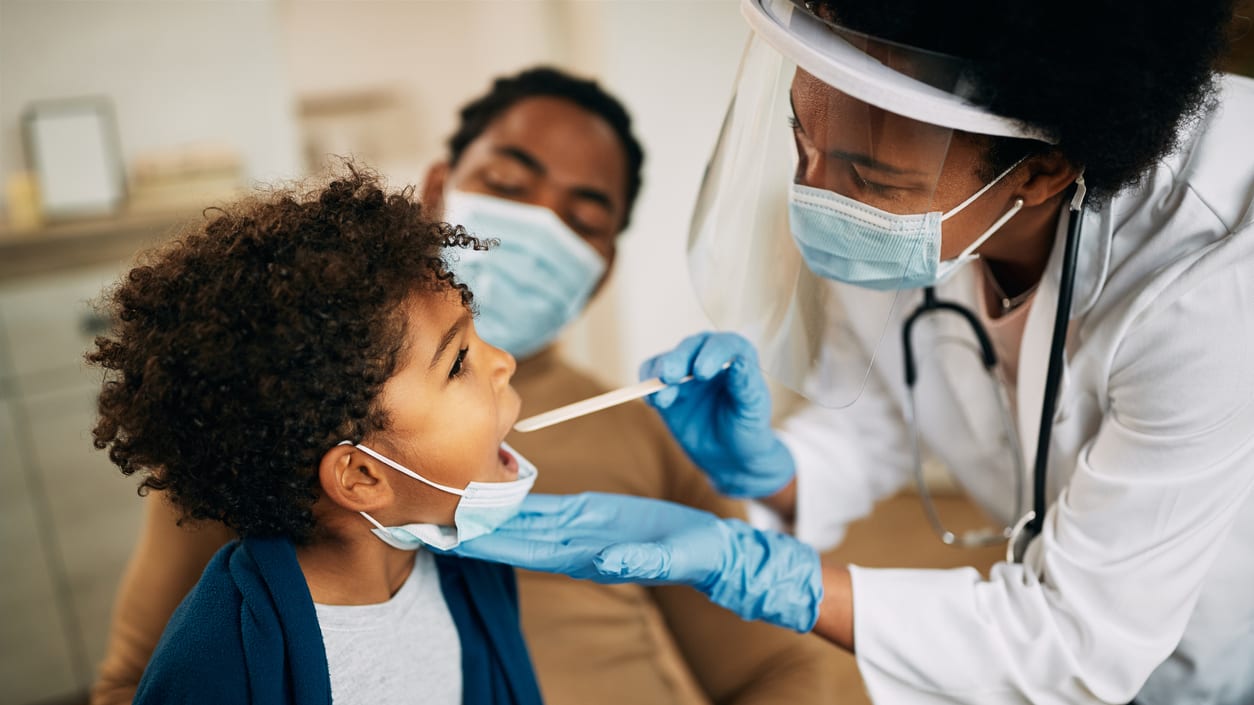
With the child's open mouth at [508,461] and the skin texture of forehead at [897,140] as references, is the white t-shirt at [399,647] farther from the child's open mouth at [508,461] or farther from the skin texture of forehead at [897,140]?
the skin texture of forehead at [897,140]

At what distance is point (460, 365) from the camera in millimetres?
1028

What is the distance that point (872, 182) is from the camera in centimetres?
102

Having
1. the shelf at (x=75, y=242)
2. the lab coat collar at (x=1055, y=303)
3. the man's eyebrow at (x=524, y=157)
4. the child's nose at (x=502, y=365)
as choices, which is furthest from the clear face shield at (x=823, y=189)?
the shelf at (x=75, y=242)

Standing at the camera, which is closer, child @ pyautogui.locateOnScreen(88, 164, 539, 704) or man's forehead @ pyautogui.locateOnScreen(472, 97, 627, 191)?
child @ pyautogui.locateOnScreen(88, 164, 539, 704)

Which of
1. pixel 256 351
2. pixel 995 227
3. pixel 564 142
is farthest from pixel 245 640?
pixel 564 142

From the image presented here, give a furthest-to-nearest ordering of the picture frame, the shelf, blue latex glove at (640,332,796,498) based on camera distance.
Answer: the picture frame, the shelf, blue latex glove at (640,332,796,498)

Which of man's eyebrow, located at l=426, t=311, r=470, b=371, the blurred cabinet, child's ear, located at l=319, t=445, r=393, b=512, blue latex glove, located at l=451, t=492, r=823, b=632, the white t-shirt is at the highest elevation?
man's eyebrow, located at l=426, t=311, r=470, b=371

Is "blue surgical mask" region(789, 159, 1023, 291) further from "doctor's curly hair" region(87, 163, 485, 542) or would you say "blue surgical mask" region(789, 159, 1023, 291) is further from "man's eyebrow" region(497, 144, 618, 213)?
"man's eyebrow" region(497, 144, 618, 213)

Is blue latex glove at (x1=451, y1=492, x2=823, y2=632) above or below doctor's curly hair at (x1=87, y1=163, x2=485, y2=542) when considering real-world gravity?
below

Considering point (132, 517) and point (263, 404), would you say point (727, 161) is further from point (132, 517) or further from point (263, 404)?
point (132, 517)

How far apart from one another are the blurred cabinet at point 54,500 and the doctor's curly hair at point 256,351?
68.6 inches

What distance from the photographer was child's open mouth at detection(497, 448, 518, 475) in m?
1.11

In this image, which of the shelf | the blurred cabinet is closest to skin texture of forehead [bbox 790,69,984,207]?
the shelf

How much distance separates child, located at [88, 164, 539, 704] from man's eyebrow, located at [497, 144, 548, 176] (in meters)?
0.59
